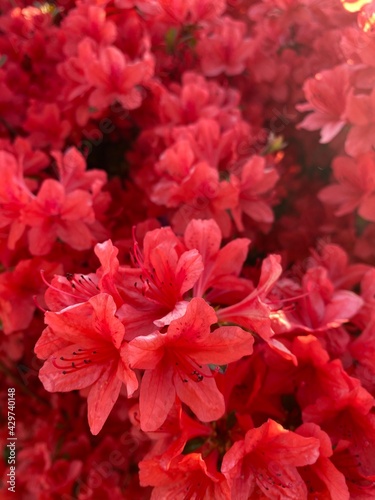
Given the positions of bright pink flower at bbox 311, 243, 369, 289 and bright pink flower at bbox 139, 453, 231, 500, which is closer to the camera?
bright pink flower at bbox 139, 453, 231, 500

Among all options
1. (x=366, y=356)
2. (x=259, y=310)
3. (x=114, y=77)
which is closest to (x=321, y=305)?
(x=366, y=356)

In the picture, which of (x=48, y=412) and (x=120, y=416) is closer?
(x=120, y=416)

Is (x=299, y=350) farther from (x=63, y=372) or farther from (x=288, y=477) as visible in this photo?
(x=63, y=372)

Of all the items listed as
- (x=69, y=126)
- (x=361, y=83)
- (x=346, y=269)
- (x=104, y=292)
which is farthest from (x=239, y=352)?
(x=69, y=126)

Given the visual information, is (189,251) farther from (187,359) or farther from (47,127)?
(47,127)

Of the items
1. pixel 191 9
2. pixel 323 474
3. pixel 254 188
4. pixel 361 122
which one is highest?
pixel 191 9

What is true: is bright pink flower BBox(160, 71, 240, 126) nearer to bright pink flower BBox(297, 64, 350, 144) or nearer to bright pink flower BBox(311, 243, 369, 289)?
bright pink flower BBox(297, 64, 350, 144)

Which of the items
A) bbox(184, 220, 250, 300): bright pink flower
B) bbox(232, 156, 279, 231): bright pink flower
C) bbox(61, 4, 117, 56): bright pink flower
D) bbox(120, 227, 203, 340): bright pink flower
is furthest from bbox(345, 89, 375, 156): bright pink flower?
bbox(61, 4, 117, 56): bright pink flower
